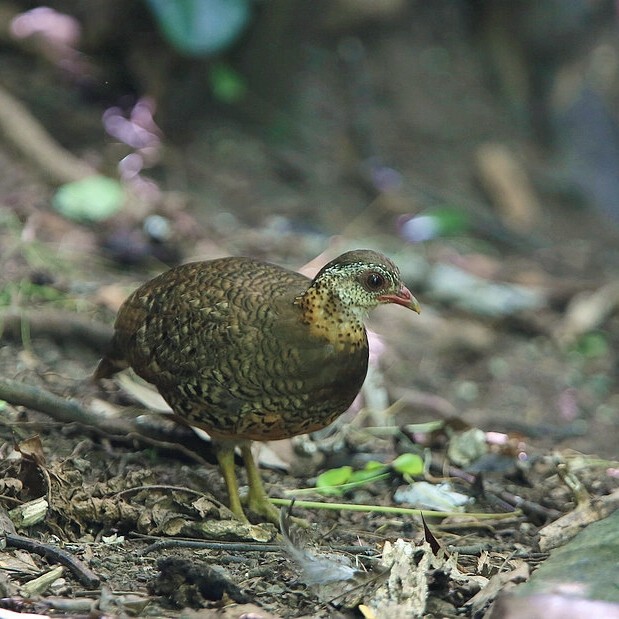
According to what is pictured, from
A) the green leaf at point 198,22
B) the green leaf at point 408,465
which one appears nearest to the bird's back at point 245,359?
the green leaf at point 408,465

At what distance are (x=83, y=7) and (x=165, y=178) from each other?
1.42 m

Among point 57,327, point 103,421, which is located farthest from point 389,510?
point 57,327

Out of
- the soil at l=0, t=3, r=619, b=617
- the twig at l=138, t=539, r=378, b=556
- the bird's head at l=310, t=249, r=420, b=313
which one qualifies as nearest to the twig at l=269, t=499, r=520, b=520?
the soil at l=0, t=3, r=619, b=617

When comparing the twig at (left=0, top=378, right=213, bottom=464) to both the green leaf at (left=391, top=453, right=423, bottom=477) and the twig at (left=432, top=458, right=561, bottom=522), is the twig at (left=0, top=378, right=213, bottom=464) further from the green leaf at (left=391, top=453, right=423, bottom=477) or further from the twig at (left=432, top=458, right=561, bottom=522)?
the twig at (left=432, top=458, right=561, bottom=522)

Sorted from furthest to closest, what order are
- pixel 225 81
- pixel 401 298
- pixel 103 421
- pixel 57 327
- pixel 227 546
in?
pixel 225 81, pixel 57 327, pixel 103 421, pixel 401 298, pixel 227 546

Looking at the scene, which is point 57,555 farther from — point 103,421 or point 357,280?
point 357,280

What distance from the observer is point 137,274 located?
6199 mm

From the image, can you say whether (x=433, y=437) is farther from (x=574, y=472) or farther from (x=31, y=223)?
(x=31, y=223)

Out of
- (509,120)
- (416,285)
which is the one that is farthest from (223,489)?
(509,120)

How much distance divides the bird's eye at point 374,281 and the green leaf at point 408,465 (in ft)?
3.09

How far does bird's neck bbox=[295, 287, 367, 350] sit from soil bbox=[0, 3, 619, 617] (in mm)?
698

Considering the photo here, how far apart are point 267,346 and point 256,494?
2.27 feet

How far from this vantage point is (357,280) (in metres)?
3.58

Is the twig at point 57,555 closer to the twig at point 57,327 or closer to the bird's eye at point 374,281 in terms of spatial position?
the bird's eye at point 374,281
